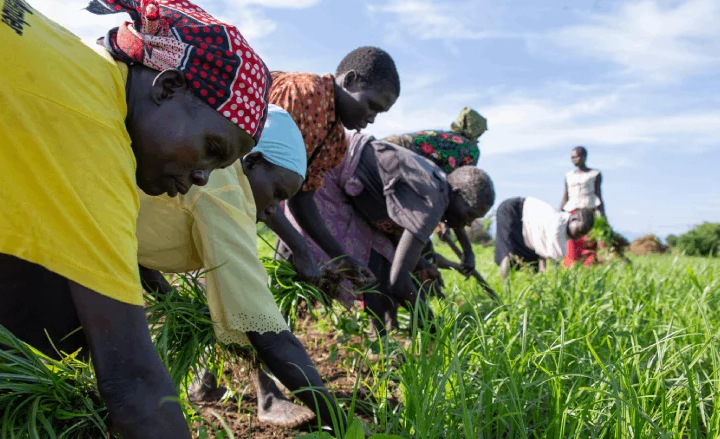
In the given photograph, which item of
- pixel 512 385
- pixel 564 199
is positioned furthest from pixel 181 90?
pixel 564 199

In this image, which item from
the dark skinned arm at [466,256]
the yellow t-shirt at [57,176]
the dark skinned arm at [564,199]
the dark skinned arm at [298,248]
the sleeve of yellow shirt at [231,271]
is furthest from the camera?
the dark skinned arm at [564,199]

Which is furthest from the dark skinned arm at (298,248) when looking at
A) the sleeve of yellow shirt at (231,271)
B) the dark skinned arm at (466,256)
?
the dark skinned arm at (466,256)

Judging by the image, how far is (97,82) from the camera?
114 cm

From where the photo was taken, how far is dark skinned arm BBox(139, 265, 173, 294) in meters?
2.12

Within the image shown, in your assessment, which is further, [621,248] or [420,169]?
[621,248]

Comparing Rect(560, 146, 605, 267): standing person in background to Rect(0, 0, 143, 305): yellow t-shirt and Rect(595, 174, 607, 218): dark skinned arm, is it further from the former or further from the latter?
Rect(0, 0, 143, 305): yellow t-shirt

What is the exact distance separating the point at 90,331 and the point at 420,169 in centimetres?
270

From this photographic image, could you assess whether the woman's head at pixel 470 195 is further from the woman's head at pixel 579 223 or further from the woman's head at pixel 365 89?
the woman's head at pixel 579 223

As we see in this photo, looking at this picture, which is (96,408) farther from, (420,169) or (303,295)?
(420,169)

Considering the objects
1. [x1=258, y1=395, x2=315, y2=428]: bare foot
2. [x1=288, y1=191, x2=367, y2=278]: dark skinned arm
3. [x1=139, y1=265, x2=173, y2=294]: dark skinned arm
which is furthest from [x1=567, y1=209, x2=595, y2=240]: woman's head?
[x1=139, y1=265, x2=173, y2=294]: dark skinned arm

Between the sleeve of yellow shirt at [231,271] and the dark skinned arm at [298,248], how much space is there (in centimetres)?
90

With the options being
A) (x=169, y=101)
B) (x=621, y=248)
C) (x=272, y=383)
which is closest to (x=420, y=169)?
(x=272, y=383)

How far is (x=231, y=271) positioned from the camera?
5.43 feet

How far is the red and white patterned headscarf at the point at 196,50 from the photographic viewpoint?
1306 mm
